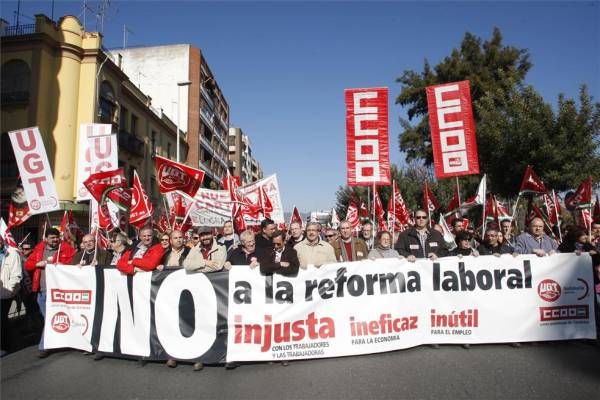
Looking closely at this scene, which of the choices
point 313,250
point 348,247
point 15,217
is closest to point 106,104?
point 15,217

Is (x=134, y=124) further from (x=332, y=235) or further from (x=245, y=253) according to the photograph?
(x=245, y=253)

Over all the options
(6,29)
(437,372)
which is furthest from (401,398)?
(6,29)

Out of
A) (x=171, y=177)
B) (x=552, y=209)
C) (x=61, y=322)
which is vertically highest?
(x=171, y=177)

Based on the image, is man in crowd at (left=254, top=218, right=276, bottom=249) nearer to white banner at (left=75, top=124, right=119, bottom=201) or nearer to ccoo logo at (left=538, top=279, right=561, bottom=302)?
ccoo logo at (left=538, top=279, right=561, bottom=302)

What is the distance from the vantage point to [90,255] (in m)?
6.24

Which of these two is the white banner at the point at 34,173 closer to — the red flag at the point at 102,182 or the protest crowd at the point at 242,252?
the protest crowd at the point at 242,252

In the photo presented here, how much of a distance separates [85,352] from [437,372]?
433 centimetres

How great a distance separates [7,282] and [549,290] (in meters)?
7.21

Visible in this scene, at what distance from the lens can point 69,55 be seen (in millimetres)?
20672

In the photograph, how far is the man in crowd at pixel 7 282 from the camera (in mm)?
5574

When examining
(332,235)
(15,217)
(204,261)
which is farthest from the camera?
(15,217)

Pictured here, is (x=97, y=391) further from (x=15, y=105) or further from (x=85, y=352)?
(x=15, y=105)

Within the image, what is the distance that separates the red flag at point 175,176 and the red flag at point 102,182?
0.73 m

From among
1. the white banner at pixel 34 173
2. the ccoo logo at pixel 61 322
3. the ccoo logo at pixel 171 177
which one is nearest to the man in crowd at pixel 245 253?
the ccoo logo at pixel 61 322
